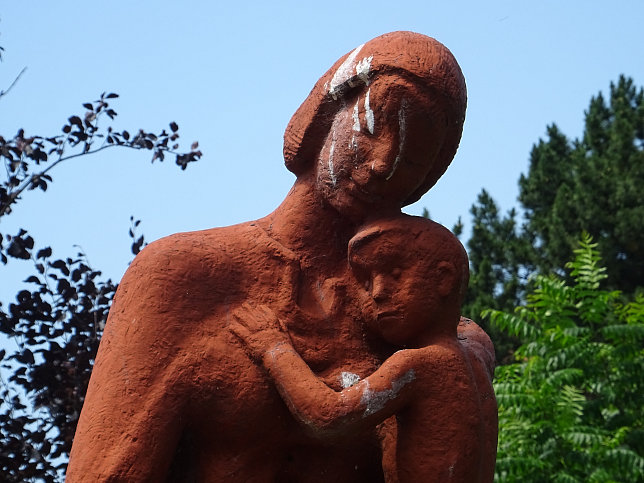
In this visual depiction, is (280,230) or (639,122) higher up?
(639,122)

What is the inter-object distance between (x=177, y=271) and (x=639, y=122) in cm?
1400

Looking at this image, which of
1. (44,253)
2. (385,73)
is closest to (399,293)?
(385,73)

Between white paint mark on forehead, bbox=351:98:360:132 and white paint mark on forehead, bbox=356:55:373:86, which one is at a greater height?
white paint mark on forehead, bbox=356:55:373:86

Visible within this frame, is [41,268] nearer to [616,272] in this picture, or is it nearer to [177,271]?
[177,271]

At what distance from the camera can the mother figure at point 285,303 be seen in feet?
9.72

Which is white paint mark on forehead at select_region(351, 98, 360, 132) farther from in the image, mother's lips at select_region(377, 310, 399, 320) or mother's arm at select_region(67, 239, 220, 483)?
Answer: mother's arm at select_region(67, 239, 220, 483)

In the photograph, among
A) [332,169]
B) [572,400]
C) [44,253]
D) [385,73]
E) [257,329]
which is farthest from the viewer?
[572,400]

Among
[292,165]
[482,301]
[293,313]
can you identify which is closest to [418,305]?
[293,313]

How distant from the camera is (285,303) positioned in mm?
3180

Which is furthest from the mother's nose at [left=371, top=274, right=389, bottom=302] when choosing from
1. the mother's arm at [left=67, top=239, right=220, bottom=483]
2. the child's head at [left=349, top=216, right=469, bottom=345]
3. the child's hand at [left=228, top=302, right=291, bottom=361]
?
the mother's arm at [left=67, top=239, right=220, bottom=483]

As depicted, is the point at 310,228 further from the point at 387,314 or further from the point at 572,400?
the point at 572,400

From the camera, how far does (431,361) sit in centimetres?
306

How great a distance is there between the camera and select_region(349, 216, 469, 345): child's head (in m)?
3.17

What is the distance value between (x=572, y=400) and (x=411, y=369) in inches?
208
